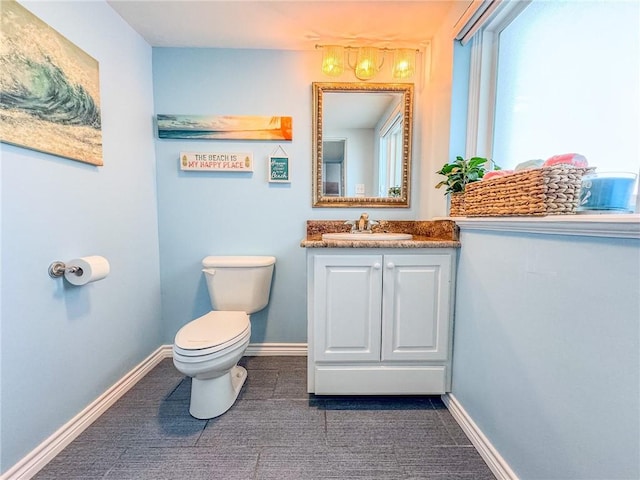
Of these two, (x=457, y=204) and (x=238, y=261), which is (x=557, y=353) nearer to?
(x=457, y=204)

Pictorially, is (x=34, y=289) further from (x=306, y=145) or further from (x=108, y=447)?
(x=306, y=145)

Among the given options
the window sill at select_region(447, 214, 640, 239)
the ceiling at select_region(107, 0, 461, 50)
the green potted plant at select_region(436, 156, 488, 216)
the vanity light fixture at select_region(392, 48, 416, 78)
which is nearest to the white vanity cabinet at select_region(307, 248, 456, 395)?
the green potted plant at select_region(436, 156, 488, 216)

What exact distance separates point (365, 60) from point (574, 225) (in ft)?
4.83

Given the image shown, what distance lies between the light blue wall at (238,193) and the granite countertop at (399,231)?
7 cm

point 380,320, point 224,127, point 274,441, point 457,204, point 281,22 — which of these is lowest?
point 274,441

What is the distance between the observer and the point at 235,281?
170 cm

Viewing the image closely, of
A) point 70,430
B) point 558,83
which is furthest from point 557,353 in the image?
point 70,430

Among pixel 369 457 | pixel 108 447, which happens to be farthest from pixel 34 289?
pixel 369 457

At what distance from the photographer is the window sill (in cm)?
60

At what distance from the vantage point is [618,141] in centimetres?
86

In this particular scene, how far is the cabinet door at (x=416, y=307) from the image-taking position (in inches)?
52.7

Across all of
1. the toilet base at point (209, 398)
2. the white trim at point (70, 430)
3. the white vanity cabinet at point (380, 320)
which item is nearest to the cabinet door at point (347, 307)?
the white vanity cabinet at point (380, 320)

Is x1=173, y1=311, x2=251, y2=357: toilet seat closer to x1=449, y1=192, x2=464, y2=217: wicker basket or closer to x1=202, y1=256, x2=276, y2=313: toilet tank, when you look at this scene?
x1=202, y1=256, x2=276, y2=313: toilet tank

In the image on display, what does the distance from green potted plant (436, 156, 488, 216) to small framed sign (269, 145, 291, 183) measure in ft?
3.19
